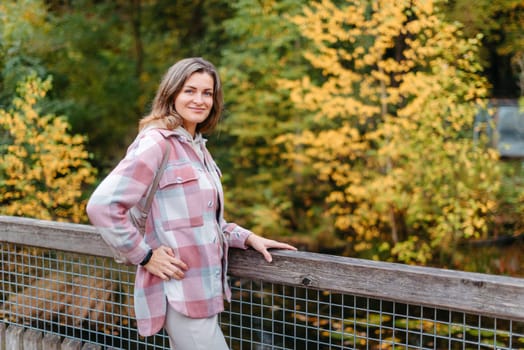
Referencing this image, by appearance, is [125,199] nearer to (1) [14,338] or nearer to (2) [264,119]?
(1) [14,338]

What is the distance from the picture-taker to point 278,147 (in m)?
9.05

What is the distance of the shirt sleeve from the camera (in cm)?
188

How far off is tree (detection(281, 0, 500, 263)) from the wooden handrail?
14.6 ft

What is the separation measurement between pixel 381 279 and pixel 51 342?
157cm

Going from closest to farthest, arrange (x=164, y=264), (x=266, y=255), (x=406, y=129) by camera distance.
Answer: (x=164, y=264), (x=266, y=255), (x=406, y=129)

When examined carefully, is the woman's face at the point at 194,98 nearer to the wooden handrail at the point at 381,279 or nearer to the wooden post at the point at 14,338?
the wooden handrail at the point at 381,279

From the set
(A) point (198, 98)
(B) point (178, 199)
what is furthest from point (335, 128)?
(B) point (178, 199)

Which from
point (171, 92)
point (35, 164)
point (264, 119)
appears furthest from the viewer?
point (264, 119)

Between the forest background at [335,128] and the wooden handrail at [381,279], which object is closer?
the wooden handrail at [381,279]

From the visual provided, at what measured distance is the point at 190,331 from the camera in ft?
6.79

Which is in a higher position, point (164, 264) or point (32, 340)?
point (164, 264)

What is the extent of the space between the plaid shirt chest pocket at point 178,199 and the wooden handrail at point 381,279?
39cm

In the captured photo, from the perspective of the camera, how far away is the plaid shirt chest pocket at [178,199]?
6.60 feet

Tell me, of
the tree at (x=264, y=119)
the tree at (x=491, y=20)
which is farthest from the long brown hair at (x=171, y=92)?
the tree at (x=264, y=119)
